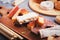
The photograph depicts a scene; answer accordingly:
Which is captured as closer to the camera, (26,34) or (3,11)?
(26,34)

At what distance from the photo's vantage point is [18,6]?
103cm

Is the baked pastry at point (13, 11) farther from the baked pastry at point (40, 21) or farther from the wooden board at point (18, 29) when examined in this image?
the baked pastry at point (40, 21)

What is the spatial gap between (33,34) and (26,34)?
3 cm

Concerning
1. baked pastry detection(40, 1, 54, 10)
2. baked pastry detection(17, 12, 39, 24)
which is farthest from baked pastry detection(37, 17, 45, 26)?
baked pastry detection(40, 1, 54, 10)

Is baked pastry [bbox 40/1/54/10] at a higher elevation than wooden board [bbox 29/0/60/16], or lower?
higher

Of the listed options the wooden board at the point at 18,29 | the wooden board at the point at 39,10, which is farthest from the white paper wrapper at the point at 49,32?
the wooden board at the point at 39,10

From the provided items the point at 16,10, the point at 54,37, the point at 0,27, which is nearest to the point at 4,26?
the point at 0,27

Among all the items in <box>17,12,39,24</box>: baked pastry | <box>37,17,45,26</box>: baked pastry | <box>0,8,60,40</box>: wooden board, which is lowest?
<box>0,8,60,40</box>: wooden board

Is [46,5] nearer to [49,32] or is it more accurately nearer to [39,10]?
[39,10]

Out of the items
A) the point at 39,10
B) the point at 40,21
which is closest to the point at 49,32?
the point at 40,21

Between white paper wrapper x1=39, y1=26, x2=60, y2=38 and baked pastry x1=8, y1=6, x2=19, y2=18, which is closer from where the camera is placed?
white paper wrapper x1=39, y1=26, x2=60, y2=38

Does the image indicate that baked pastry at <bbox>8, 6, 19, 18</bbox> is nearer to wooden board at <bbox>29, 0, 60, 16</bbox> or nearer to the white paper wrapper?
wooden board at <bbox>29, 0, 60, 16</bbox>

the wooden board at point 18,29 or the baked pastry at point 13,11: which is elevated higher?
the baked pastry at point 13,11

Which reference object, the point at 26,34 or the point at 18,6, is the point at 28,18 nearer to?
the point at 26,34
